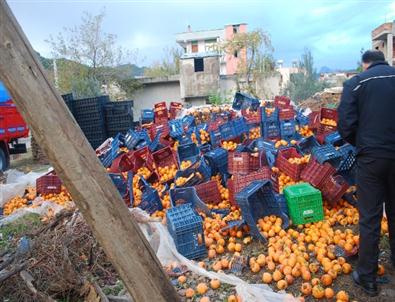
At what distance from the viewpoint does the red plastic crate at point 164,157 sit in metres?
7.29

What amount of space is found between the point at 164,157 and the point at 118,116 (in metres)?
4.43

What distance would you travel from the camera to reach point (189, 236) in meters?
4.34

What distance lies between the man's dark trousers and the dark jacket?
0.33ft

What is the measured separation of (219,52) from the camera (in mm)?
31219

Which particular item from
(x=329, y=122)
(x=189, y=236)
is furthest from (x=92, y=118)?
(x=189, y=236)

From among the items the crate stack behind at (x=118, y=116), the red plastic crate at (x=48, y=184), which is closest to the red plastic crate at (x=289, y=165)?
the red plastic crate at (x=48, y=184)

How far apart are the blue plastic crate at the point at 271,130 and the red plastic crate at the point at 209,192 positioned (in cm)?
237

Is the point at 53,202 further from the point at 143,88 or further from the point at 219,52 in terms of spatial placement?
the point at 219,52

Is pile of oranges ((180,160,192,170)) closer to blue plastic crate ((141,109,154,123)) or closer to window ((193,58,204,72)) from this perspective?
blue plastic crate ((141,109,154,123))

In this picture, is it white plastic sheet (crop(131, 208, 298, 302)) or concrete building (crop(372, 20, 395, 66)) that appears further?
concrete building (crop(372, 20, 395, 66))

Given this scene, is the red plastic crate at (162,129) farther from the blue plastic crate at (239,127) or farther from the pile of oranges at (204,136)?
the blue plastic crate at (239,127)

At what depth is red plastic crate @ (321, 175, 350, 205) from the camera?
4.78m

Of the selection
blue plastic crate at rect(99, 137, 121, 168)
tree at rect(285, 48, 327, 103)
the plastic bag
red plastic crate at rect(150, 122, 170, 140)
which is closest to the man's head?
red plastic crate at rect(150, 122, 170, 140)

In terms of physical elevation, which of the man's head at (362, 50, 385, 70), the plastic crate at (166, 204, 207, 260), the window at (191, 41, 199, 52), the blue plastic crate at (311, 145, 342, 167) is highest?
the window at (191, 41, 199, 52)
